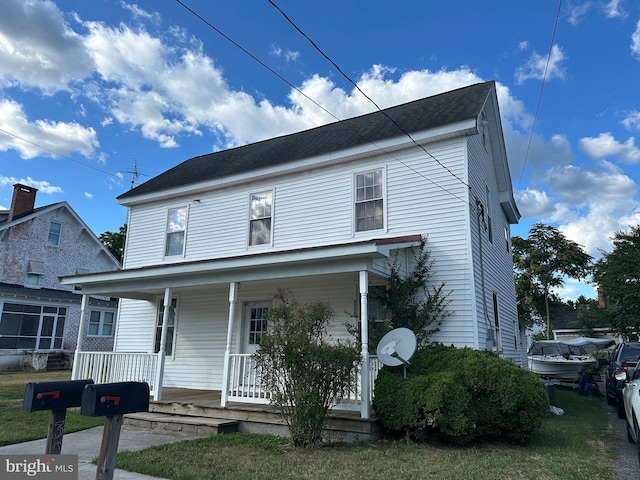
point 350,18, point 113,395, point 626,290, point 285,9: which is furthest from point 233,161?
point 626,290

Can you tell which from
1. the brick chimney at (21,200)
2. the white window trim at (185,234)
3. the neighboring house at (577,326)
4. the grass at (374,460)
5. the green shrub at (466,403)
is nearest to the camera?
the grass at (374,460)

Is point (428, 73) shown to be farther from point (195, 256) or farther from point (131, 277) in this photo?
point (131, 277)

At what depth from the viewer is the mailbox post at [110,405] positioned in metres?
3.12

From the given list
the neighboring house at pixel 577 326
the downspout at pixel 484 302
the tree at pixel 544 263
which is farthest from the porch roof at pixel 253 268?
the neighboring house at pixel 577 326

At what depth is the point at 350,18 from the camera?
30.5ft

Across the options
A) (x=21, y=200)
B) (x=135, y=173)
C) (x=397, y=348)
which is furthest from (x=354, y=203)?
(x=21, y=200)

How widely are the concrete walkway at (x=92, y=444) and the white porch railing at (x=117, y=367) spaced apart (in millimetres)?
1651

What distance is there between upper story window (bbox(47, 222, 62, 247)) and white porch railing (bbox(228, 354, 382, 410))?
20.8m

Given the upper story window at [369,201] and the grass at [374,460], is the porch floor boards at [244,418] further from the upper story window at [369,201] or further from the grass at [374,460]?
the upper story window at [369,201]

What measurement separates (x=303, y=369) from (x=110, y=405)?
3.63 m

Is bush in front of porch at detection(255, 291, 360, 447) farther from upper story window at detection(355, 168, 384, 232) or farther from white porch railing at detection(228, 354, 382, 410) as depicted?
upper story window at detection(355, 168, 384, 232)

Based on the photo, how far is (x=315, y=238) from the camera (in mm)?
10711

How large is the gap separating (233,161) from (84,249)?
57.7 feet

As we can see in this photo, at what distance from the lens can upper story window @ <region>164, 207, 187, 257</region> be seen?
42.2 ft
